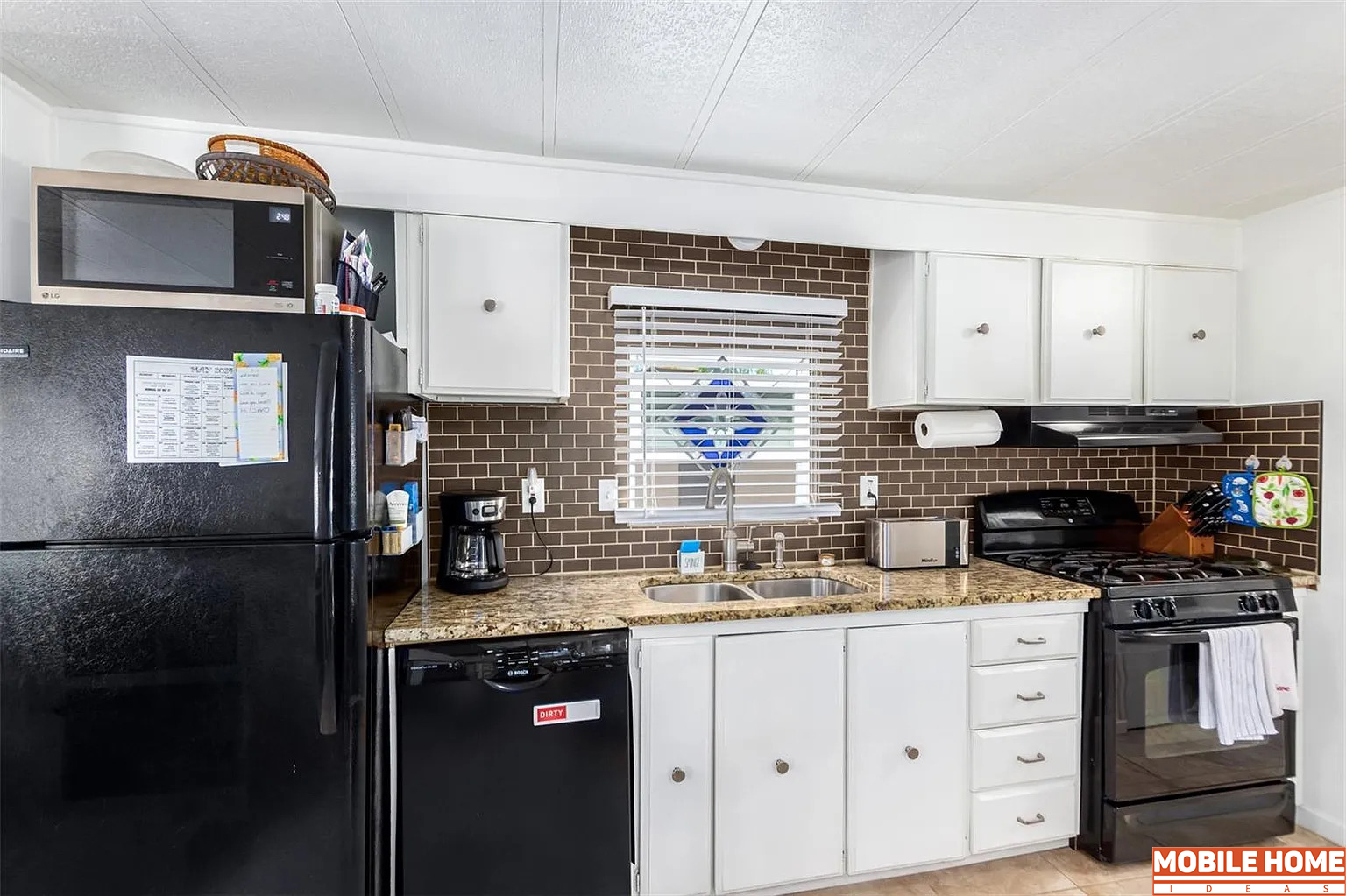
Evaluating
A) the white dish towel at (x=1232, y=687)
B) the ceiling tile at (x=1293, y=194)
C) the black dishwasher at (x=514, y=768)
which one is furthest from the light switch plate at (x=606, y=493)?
the ceiling tile at (x=1293, y=194)

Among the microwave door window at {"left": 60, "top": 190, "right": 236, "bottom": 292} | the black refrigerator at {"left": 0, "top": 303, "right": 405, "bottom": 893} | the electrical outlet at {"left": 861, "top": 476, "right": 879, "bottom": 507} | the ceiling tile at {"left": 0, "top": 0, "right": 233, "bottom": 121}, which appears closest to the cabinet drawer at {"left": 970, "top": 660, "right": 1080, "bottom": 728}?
the electrical outlet at {"left": 861, "top": 476, "right": 879, "bottom": 507}

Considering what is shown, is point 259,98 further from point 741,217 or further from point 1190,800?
point 1190,800

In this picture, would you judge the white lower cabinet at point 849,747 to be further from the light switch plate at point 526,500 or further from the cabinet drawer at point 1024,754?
the light switch plate at point 526,500

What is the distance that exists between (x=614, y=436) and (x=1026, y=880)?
83.1 inches

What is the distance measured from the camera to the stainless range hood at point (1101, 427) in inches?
100

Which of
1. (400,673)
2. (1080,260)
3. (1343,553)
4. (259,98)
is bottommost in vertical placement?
(400,673)

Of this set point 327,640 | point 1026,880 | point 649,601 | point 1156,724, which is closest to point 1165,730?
point 1156,724

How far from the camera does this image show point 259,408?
4.72 feet

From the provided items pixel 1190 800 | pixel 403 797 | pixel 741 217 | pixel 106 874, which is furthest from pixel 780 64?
pixel 1190 800

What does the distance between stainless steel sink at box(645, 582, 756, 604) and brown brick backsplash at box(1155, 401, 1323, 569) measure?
222 cm

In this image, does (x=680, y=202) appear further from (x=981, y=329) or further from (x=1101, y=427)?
(x=1101, y=427)

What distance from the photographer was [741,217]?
2320mm

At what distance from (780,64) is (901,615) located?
1.67m

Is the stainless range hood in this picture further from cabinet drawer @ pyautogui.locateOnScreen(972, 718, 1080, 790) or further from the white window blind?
cabinet drawer @ pyautogui.locateOnScreen(972, 718, 1080, 790)
